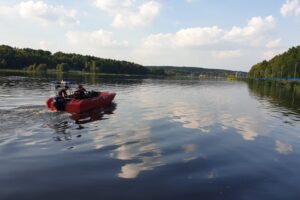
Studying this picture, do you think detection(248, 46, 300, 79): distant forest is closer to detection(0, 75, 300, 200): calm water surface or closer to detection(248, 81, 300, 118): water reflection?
detection(248, 81, 300, 118): water reflection

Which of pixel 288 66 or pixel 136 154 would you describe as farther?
pixel 288 66

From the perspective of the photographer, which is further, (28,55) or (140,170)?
(28,55)

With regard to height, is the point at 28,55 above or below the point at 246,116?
above

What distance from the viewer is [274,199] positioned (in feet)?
36.1

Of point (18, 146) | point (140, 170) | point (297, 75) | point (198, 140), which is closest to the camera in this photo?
point (140, 170)

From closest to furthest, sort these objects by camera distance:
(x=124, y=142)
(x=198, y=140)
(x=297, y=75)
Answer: (x=124, y=142) < (x=198, y=140) < (x=297, y=75)

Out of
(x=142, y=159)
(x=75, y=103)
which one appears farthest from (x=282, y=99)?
(x=142, y=159)

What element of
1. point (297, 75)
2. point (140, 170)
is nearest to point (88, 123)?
point (140, 170)

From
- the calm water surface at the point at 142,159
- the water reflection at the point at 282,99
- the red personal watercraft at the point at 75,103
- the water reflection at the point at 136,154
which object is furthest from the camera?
the water reflection at the point at 282,99

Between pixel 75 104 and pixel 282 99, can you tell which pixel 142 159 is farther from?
pixel 282 99

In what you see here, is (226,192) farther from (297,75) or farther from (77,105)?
(297,75)

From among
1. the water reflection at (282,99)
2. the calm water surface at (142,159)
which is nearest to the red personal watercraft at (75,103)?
the calm water surface at (142,159)

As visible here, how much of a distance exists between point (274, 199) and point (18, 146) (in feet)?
40.1

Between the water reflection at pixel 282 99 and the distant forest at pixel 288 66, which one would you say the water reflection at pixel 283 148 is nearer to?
the water reflection at pixel 282 99
